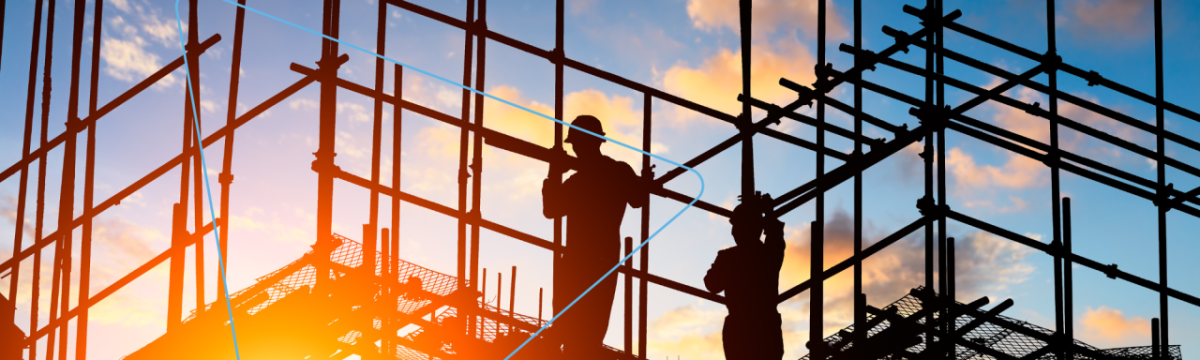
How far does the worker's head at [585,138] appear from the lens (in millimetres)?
5902

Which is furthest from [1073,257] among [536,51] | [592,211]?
[536,51]

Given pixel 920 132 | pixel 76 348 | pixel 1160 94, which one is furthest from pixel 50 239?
pixel 1160 94

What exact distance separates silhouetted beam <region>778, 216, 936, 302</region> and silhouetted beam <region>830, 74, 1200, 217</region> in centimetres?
100

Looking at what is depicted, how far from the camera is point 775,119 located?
25.2 ft

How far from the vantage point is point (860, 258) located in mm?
7672

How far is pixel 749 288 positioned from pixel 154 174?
201 inches

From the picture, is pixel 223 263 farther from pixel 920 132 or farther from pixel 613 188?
pixel 920 132

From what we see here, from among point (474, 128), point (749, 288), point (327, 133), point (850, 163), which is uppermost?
point (850, 163)

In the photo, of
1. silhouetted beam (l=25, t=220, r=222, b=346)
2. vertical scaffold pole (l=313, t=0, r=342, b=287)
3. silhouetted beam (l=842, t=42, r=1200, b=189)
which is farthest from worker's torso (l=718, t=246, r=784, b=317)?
silhouetted beam (l=25, t=220, r=222, b=346)

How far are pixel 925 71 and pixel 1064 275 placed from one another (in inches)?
91.0

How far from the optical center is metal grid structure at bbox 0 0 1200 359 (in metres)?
6.21

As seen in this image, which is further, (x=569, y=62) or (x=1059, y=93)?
(x=1059, y=93)

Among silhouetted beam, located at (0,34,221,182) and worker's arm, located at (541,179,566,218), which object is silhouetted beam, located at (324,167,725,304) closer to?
worker's arm, located at (541,179,566,218)

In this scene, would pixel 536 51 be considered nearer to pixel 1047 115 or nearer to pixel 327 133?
pixel 327 133
